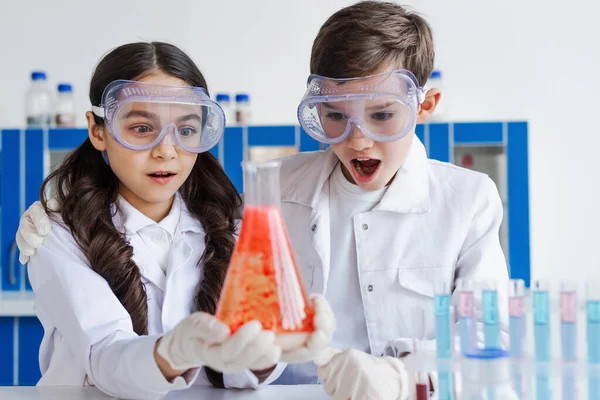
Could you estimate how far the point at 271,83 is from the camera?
4605 millimetres

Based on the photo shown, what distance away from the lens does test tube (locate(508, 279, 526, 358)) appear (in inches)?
51.6

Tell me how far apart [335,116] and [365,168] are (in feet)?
0.51

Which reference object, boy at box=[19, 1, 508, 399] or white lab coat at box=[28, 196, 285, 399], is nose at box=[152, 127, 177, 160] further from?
boy at box=[19, 1, 508, 399]

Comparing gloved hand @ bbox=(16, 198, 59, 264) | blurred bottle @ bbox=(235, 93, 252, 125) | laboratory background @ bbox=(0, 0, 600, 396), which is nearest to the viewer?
gloved hand @ bbox=(16, 198, 59, 264)

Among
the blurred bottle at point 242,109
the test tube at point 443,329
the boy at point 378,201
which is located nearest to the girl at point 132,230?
the boy at point 378,201

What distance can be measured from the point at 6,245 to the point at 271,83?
1.75 m

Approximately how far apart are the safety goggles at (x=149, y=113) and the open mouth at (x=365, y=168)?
0.38 metres

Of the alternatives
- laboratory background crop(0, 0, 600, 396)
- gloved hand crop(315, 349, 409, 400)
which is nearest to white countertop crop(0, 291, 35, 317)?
laboratory background crop(0, 0, 600, 396)

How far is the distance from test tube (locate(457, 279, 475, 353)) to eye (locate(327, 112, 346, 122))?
638mm

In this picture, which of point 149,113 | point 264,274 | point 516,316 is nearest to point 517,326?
point 516,316

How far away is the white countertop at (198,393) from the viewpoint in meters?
1.64

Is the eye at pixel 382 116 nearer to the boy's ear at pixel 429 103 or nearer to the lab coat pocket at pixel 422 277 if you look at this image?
the boy's ear at pixel 429 103

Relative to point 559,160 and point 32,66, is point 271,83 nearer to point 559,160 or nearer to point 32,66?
point 32,66

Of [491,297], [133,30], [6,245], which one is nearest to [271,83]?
[133,30]
